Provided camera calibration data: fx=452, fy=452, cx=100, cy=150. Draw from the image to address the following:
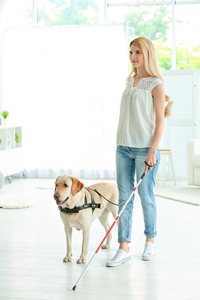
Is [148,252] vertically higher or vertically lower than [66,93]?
lower

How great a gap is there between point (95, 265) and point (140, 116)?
92 cm

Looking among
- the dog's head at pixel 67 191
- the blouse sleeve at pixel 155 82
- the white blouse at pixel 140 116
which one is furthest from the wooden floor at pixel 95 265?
the blouse sleeve at pixel 155 82

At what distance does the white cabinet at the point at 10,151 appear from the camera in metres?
6.25

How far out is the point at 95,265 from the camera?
2693 millimetres

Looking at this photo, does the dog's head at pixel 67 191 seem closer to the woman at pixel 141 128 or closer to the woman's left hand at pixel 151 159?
the woman at pixel 141 128

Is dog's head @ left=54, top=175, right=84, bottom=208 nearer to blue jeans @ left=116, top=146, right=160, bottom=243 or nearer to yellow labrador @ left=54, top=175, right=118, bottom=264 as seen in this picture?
yellow labrador @ left=54, top=175, right=118, bottom=264

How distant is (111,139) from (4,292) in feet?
15.0

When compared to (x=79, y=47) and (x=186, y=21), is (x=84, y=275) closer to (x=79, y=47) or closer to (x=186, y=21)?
(x=79, y=47)

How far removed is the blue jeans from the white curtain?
3963mm

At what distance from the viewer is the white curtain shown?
6.70 m

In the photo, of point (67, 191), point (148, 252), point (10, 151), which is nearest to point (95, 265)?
point (148, 252)

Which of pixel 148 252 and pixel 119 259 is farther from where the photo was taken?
pixel 148 252

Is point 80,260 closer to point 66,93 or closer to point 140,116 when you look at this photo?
point 140,116

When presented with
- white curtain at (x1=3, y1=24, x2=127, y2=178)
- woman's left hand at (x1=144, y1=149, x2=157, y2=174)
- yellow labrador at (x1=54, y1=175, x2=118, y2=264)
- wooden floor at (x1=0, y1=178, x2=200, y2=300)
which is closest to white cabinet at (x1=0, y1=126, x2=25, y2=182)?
white curtain at (x1=3, y1=24, x2=127, y2=178)
